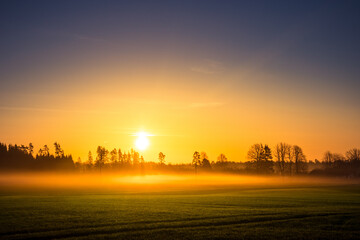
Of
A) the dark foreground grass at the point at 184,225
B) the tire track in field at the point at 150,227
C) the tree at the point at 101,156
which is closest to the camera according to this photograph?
the dark foreground grass at the point at 184,225

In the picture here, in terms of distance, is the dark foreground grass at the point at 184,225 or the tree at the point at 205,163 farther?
the tree at the point at 205,163

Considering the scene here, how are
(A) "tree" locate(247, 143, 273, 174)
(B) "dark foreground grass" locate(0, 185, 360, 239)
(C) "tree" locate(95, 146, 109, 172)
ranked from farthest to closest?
(C) "tree" locate(95, 146, 109, 172)
(A) "tree" locate(247, 143, 273, 174)
(B) "dark foreground grass" locate(0, 185, 360, 239)

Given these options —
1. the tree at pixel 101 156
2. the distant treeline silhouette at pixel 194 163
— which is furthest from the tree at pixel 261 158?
the tree at pixel 101 156

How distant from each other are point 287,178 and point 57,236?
10327 cm

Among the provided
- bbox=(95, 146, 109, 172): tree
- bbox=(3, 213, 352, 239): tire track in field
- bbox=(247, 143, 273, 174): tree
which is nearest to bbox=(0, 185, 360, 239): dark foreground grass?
bbox=(3, 213, 352, 239): tire track in field

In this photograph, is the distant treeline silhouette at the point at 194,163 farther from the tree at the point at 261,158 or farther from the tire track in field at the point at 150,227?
the tire track in field at the point at 150,227

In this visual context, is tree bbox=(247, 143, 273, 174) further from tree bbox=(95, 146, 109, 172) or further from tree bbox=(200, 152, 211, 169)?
tree bbox=(95, 146, 109, 172)

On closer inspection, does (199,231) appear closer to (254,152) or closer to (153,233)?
(153,233)

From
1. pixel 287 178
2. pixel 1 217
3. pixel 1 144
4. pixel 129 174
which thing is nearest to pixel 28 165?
pixel 1 144

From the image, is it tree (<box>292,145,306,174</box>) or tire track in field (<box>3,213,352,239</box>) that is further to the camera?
tree (<box>292,145,306,174</box>)

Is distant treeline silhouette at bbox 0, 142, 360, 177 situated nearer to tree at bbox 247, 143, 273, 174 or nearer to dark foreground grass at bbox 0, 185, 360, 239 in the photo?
tree at bbox 247, 143, 273, 174

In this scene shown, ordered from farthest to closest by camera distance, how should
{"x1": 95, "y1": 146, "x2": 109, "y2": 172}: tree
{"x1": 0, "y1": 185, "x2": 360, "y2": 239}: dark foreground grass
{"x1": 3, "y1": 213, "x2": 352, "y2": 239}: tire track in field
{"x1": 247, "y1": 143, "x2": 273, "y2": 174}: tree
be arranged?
{"x1": 95, "y1": 146, "x2": 109, "y2": 172}: tree
{"x1": 247, "y1": 143, "x2": 273, "y2": 174}: tree
{"x1": 3, "y1": 213, "x2": 352, "y2": 239}: tire track in field
{"x1": 0, "y1": 185, "x2": 360, "y2": 239}: dark foreground grass

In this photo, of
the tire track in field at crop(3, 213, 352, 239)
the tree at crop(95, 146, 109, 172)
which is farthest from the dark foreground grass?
the tree at crop(95, 146, 109, 172)

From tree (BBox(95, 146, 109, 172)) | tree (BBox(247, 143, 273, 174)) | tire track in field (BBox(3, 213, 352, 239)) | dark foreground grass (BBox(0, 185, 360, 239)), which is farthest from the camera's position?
tree (BBox(95, 146, 109, 172))
